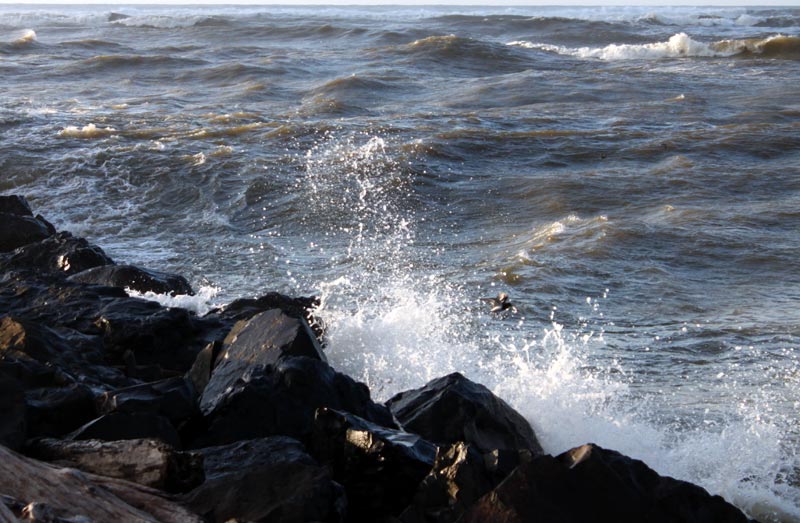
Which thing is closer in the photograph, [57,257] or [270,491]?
[270,491]

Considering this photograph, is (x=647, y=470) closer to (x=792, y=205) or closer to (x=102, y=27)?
(x=792, y=205)

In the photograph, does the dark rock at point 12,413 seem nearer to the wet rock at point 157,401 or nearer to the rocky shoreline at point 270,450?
the rocky shoreline at point 270,450

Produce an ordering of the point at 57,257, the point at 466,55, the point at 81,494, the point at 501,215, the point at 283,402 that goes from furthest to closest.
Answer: the point at 466,55 → the point at 501,215 → the point at 57,257 → the point at 283,402 → the point at 81,494

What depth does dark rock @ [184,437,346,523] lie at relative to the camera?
3143mm

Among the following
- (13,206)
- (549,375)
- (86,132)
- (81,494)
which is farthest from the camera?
(86,132)

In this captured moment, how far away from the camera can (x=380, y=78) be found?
1861 centimetres

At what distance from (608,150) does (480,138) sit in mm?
1690

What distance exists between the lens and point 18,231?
25.8 feet

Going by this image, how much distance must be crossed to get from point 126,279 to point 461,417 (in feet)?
11.0

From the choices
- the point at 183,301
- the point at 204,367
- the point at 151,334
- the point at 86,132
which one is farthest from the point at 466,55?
the point at 204,367

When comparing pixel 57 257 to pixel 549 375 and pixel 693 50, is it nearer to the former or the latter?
pixel 549 375

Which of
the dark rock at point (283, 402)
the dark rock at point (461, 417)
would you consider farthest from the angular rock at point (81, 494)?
the dark rock at point (461, 417)

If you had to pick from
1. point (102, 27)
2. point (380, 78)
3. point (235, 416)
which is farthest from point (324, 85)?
point (102, 27)

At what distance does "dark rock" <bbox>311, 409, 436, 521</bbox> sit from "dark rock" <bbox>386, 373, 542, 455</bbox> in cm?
53
